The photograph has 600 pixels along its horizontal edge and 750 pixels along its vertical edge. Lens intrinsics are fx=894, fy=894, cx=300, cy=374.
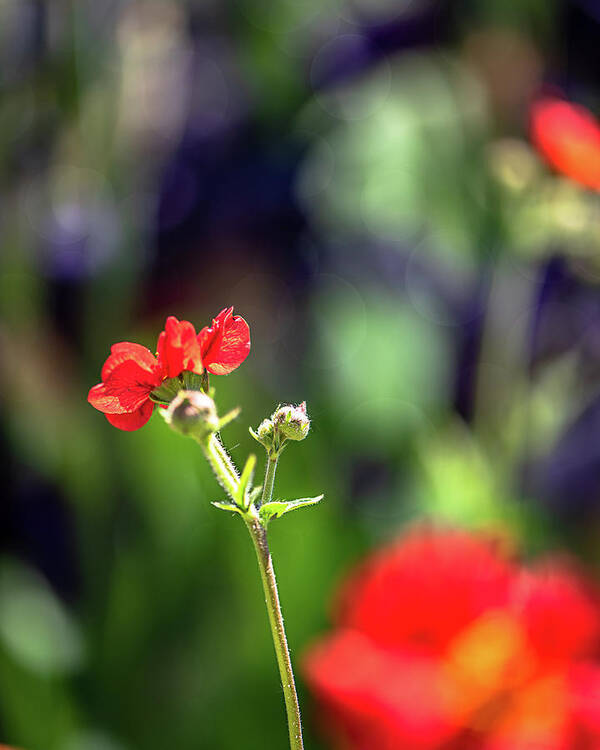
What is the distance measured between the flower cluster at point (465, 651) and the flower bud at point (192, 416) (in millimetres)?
221

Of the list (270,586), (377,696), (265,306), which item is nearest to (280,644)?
(270,586)

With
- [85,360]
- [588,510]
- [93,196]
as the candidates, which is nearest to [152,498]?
[85,360]

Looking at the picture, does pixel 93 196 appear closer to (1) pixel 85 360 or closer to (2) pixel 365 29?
(1) pixel 85 360

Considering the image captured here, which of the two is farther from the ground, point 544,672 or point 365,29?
point 365,29

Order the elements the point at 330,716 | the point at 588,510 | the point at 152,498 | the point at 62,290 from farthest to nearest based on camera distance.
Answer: the point at 62,290 → the point at 588,510 → the point at 152,498 → the point at 330,716

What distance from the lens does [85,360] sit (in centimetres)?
52

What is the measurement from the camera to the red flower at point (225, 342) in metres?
0.15

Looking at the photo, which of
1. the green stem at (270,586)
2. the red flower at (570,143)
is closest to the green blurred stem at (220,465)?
the green stem at (270,586)

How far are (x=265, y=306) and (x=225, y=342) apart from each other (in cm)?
59

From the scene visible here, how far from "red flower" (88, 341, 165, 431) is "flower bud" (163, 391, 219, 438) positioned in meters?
0.01

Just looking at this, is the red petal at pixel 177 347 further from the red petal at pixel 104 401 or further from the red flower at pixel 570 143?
the red flower at pixel 570 143

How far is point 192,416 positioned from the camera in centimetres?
13

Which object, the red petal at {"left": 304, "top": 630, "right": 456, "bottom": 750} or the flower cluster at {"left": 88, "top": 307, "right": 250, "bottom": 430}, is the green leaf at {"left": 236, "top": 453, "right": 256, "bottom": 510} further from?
the red petal at {"left": 304, "top": 630, "right": 456, "bottom": 750}

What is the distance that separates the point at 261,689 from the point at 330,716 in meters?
0.05
